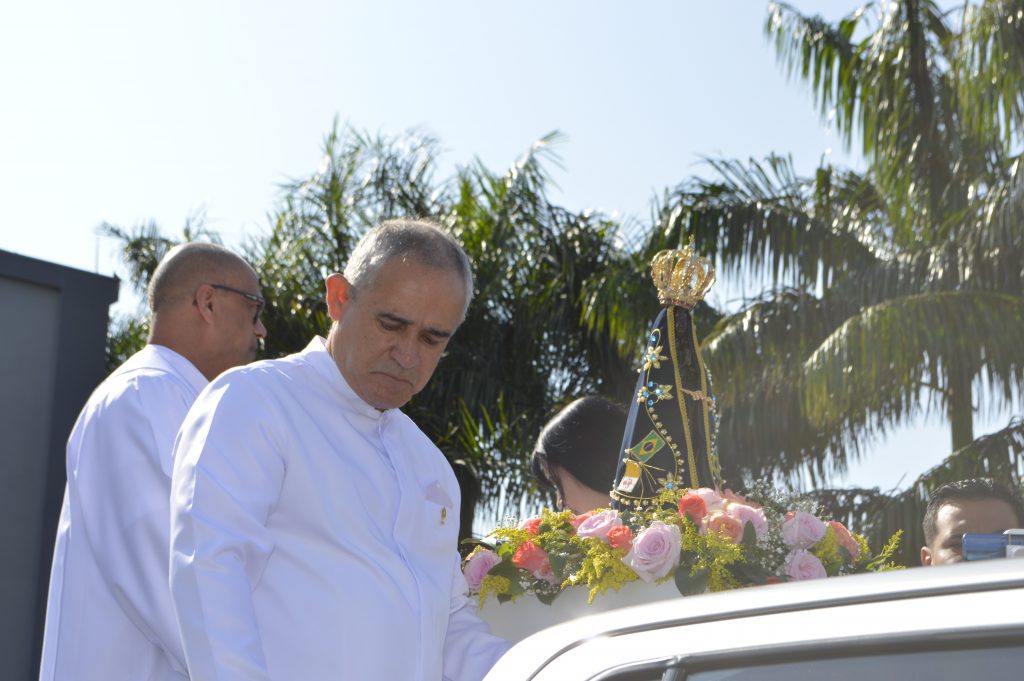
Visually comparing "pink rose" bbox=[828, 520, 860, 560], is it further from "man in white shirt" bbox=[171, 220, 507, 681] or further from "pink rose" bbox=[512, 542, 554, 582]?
"man in white shirt" bbox=[171, 220, 507, 681]

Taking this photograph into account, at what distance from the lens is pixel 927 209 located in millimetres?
12477

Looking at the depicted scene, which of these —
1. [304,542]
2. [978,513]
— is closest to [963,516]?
[978,513]

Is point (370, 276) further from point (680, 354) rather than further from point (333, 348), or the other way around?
point (680, 354)

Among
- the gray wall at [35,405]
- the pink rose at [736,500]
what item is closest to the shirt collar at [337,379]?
the pink rose at [736,500]

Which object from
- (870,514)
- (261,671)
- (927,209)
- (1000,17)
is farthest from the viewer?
(927,209)

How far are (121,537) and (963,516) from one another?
2538 millimetres

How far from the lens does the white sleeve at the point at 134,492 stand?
10.4ft

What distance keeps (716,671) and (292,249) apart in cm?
1435

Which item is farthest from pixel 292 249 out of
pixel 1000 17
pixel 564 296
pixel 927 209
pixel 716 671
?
pixel 716 671

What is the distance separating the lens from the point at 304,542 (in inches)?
101

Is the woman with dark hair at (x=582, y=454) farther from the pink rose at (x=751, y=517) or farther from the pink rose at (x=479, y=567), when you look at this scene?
the pink rose at (x=751, y=517)

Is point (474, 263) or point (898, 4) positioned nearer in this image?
point (898, 4)

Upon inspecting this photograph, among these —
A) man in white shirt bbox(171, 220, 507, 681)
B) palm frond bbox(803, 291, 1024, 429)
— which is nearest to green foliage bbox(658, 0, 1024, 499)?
palm frond bbox(803, 291, 1024, 429)

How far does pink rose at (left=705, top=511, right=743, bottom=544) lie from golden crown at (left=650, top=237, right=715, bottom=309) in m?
0.90
